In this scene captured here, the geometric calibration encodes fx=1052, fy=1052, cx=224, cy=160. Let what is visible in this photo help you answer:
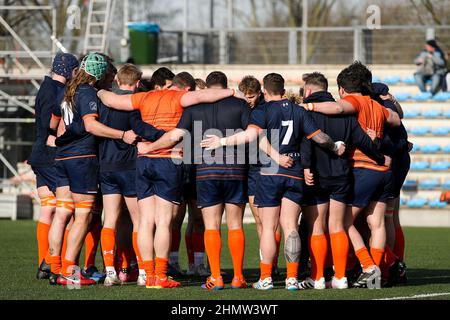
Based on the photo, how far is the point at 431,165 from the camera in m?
24.7

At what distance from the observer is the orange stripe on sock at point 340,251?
10.6 meters

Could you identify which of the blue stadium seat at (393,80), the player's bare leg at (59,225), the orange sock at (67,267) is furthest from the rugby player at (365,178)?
the blue stadium seat at (393,80)

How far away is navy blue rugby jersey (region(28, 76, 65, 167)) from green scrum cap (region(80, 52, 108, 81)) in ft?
2.35

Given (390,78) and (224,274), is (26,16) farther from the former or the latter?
(224,274)

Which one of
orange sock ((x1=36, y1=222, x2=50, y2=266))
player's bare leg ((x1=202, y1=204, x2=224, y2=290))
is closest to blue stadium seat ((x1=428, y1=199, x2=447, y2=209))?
orange sock ((x1=36, y1=222, x2=50, y2=266))

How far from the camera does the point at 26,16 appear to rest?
34.9 meters

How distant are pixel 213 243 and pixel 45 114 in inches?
104

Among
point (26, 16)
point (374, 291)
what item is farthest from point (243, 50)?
point (374, 291)

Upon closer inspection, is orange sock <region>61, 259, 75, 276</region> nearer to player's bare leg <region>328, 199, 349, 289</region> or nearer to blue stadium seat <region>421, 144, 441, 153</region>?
player's bare leg <region>328, 199, 349, 289</region>

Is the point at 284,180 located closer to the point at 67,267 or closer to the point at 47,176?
the point at 67,267

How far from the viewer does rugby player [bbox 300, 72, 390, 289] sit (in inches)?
417

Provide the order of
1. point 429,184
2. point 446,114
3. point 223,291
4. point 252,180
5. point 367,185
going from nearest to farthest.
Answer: point 223,291, point 367,185, point 252,180, point 429,184, point 446,114

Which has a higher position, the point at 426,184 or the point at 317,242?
the point at 317,242

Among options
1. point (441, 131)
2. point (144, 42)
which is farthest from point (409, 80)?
point (144, 42)
